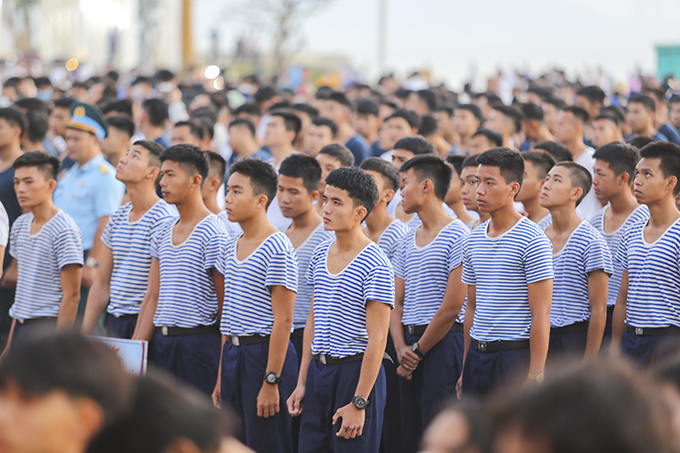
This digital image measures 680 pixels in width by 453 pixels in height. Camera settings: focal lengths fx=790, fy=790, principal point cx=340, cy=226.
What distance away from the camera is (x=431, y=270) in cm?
461

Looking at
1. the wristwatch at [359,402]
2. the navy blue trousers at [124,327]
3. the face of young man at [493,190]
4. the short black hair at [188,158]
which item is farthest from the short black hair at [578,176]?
the navy blue trousers at [124,327]

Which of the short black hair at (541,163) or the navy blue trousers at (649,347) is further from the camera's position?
the short black hair at (541,163)

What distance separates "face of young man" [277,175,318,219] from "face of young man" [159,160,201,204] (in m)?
0.59

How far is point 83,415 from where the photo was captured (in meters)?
1.46

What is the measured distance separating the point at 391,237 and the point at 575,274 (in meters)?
1.17

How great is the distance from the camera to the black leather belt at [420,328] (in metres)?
4.65

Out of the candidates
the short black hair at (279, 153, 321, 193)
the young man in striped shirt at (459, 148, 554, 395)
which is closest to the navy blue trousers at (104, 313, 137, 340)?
the short black hair at (279, 153, 321, 193)

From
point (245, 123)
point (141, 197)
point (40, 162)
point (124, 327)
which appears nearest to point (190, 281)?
point (124, 327)

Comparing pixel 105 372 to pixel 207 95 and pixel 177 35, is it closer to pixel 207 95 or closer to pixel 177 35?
pixel 207 95

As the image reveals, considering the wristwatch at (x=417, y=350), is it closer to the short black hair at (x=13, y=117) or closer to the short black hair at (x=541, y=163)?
the short black hair at (x=541, y=163)

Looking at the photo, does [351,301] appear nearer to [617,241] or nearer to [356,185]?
[356,185]

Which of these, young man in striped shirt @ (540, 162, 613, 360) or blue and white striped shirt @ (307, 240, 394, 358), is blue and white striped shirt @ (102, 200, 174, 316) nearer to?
blue and white striped shirt @ (307, 240, 394, 358)

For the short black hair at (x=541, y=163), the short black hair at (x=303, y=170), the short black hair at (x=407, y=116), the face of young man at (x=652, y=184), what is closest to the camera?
the face of young man at (x=652, y=184)

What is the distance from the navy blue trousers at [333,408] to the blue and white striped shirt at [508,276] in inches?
25.4
